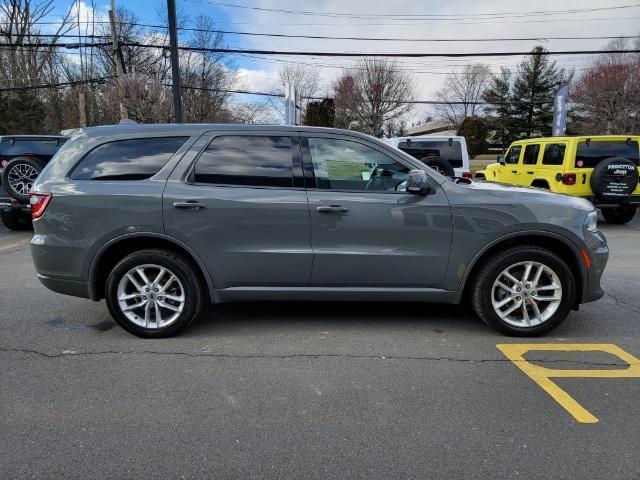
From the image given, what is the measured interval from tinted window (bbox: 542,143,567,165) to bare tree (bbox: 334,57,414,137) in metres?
30.1

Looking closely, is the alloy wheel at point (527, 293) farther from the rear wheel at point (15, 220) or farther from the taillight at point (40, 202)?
the rear wheel at point (15, 220)

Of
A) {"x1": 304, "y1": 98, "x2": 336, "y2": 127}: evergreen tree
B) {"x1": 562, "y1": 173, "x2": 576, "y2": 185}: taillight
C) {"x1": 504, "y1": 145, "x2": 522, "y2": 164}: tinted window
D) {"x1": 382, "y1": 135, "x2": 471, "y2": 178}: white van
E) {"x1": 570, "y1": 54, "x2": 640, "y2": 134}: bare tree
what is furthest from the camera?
{"x1": 304, "y1": 98, "x2": 336, "y2": 127}: evergreen tree

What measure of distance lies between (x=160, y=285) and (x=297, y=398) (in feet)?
5.46

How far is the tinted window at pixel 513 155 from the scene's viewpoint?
12880 millimetres

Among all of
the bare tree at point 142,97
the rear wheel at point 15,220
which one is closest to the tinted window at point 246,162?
the rear wheel at point 15,220

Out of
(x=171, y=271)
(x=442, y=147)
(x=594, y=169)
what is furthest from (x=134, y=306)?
(x=594, y=169)

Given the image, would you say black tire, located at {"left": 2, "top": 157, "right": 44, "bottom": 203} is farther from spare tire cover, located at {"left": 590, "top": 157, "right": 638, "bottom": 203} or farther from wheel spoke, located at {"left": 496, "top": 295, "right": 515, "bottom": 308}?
spare tire cover, located at {"left": 590, "top": 157, "right": 638, "bottom": 203}

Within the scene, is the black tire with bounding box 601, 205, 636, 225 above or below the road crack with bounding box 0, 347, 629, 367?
above

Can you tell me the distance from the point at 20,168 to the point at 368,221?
8.25 m

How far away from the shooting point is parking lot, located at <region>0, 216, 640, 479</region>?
2475 millimetres

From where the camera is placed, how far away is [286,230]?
12.9ft

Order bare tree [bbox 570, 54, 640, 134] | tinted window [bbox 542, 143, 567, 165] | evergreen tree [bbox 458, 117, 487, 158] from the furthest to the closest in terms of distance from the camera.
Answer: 1. evergreen tree [bbox 458, 117, 487, 158]
2. bare tree [bbox 570, 54, 640, 134]
3. tinted window [bbox 542, 143, 567, 165]

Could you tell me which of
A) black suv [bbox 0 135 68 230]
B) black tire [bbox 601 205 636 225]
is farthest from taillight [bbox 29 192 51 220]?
black tire [bbox 601 205 636 225]

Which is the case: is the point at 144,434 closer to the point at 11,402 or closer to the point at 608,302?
the point at 11,402
